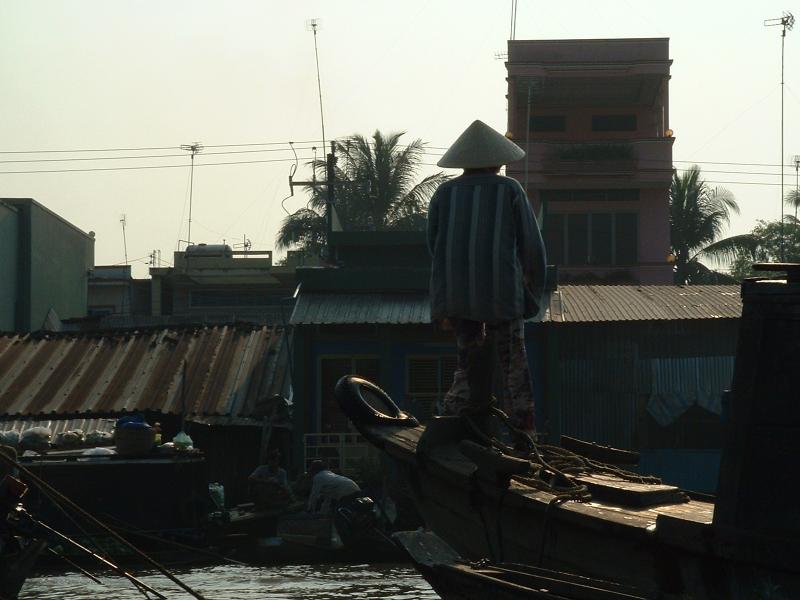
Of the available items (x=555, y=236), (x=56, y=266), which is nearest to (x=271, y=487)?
(x=555, y=236)

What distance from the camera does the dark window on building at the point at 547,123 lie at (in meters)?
34.3

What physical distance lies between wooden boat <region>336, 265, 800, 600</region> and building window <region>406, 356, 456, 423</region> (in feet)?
43.0

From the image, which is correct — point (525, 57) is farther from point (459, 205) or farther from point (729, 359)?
point (459, 205)

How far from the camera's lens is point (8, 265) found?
32375 millimetres

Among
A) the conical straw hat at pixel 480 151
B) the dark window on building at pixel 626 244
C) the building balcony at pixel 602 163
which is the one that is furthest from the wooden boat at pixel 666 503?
the dark window on building at pixel 626 244

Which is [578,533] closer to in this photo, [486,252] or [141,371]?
[486,252]

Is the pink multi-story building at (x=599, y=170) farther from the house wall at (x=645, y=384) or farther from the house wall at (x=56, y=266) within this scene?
the house wall at (x=56, y=266)

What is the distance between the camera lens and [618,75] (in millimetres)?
32125

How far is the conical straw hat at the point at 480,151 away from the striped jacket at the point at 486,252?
8cm

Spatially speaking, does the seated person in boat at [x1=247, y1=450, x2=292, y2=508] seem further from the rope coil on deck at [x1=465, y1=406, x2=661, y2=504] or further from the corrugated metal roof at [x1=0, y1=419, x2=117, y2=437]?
the rope coil on deck at [x1=465, y1=406, x2=661, y2=504]

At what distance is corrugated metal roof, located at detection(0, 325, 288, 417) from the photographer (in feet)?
64.2

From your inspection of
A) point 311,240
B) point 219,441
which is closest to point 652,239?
point 311,240

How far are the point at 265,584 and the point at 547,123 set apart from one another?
24541 millimetres

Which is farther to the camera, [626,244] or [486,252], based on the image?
[626,244]
